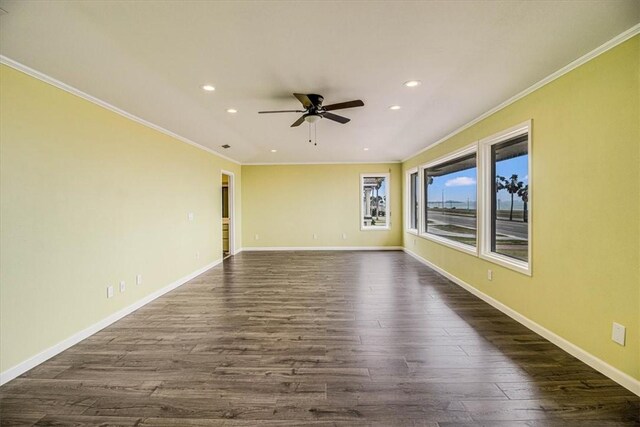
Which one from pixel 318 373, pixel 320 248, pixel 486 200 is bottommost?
pixel 318 373

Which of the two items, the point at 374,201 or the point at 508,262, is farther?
the point at 374,201

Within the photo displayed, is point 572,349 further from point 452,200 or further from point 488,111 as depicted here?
point 452,200

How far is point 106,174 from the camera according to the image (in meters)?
3.06

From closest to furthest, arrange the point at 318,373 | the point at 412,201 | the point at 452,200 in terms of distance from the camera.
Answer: the point at 318,373
the point at 452,200
the point at 412,201

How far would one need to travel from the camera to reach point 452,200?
5141 millimetres

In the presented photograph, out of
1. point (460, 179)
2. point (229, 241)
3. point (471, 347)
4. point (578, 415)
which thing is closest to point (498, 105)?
point (460, 179)

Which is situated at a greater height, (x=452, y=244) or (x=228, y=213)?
(x=228, y=213)

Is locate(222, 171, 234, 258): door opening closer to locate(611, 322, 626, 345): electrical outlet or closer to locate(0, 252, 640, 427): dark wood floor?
locate(0, 252, 640, 427): dark wood floor

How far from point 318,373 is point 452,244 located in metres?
3.61

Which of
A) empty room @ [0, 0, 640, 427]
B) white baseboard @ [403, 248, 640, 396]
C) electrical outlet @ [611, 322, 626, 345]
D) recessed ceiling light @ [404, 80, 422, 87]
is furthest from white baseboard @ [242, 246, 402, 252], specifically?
electrical outlet @ [611, 322, 626, 345]

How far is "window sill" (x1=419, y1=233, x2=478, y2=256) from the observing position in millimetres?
4143

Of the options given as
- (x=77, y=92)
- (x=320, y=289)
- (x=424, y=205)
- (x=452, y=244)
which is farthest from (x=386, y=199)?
(x=77, y=92)

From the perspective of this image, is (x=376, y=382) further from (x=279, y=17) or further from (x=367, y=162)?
(x=367, y=162)

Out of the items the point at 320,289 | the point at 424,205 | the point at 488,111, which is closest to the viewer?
the point at 488,111
